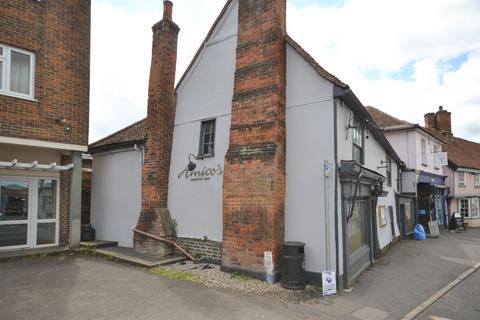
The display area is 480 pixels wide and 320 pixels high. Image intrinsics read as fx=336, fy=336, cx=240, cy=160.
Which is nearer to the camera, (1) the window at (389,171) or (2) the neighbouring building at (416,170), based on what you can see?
(1) the window at (389,171)

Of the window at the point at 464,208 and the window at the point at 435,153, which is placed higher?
the window at the point at 435,153

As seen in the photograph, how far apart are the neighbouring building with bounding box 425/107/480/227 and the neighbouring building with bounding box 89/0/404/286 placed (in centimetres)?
1674

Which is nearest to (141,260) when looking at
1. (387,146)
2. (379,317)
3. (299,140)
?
(299,140)

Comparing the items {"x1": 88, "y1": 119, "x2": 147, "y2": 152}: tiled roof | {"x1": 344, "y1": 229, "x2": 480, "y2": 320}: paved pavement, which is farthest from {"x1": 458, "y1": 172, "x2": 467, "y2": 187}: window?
{"x1": 88, "y1": 119, "x2": 147, "y2": 152}: tiled roof

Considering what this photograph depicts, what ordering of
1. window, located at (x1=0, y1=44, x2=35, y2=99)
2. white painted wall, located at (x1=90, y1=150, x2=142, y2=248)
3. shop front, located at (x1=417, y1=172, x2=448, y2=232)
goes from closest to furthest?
window, located at (x1=0, y1=44, x2=35, y2=99), white painted wall, located at (x1=90, y1=150, x2=142, y2=248), shop front, located at (x1=417, y1=172, x2=448, y2=232)

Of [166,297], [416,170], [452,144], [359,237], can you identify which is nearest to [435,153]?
[416,170]

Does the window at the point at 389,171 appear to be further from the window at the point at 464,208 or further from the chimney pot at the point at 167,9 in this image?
the window at the point at 464,208

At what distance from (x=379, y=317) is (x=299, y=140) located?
4188 millimetres

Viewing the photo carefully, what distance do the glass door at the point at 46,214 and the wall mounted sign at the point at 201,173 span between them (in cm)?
435

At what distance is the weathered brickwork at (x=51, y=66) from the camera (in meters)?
9.59

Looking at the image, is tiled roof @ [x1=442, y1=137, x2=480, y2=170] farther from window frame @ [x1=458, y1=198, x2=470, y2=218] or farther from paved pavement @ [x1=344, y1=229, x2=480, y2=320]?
paved pavement @ [x1=344, y1=229, x2=480, y2=320]

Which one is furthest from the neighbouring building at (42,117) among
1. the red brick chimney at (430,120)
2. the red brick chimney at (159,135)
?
the red brick chimney at (430,120)

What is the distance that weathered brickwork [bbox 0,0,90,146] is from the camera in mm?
9594

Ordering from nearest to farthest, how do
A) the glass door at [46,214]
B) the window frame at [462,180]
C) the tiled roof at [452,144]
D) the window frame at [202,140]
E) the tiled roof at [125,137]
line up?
the window frame at [202,140] < the glass door at [46,214] < the tiled roof at [125,137] < the tiled roof at [452,144] < the window frame at [462,180]
